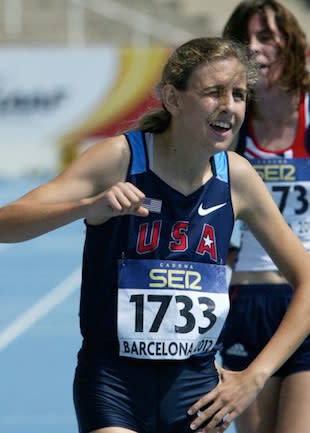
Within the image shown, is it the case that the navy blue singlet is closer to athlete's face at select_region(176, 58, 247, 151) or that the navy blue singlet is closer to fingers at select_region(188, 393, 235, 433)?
athlete's face at select_region(176, 58, 247, 151)

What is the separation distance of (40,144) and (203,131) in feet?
55.4

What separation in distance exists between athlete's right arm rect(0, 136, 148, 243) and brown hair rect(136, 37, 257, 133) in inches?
7.9

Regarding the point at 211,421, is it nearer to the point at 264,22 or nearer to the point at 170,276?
the point at 170,276

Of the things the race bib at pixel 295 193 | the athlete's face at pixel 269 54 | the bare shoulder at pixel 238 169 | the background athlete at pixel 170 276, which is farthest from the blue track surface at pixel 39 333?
the bare shoulder at pixel 238 169

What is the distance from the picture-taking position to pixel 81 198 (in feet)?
13.1

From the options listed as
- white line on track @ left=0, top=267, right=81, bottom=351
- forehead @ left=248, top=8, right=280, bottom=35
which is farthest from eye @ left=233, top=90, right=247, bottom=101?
white line on track @ left=0, top=267, right=81, bottom=351

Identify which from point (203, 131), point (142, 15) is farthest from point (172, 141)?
point (142, 15)

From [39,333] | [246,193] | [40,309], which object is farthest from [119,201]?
[40,309]

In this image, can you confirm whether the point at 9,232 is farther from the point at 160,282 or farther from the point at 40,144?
the point at 40,144

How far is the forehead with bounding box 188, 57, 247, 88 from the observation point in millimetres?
4055

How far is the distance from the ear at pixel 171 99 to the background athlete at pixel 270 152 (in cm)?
117

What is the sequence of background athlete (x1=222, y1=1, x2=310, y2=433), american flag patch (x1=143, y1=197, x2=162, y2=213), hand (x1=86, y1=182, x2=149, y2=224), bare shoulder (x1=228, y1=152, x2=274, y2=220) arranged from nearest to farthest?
hand (x1=86, y1=182, x2=149, y2=224)
american flag patch (x1=143, y1=197, x2=162, y2=213)
bare shoulder (x1=228, y1=152, x2=274, y2=220)
background athlete (x1=222, y1=1, x2=310, y2=433)

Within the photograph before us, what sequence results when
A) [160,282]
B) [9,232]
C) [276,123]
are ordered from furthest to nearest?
1. [276,123]
2. [160,282]
3. [9,232]

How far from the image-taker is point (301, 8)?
1089 inches
